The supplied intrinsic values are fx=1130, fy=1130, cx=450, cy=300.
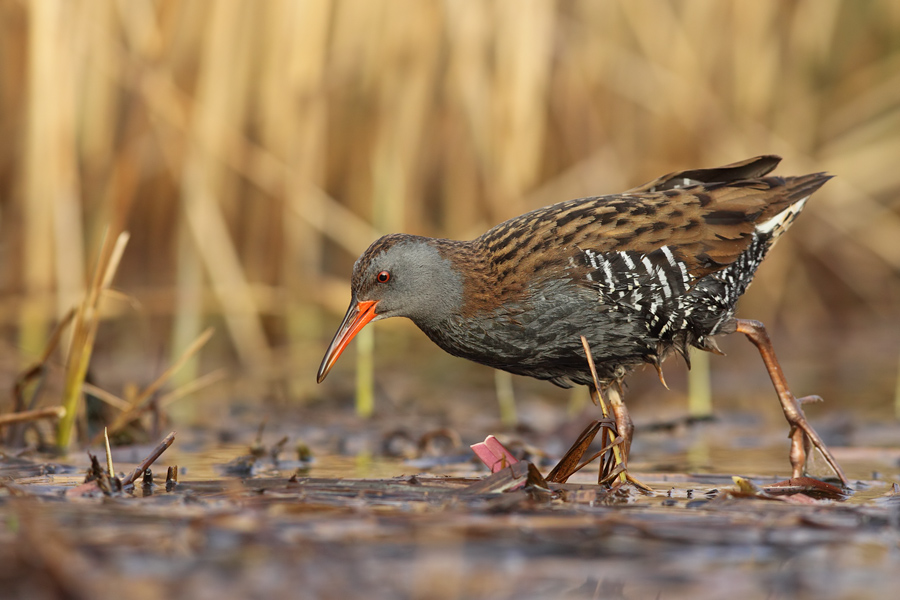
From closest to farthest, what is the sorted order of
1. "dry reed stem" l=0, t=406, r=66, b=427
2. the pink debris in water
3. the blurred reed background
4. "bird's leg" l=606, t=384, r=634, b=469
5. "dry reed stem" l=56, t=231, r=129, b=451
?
the pink debris in water, "dry reed stem" l=0, t=406, r=66, b=427, "bird's leg" l=606, t=384, r=634, b=469, "dry reed stem" l=56, t=231, r=129, b=451, the blurred reed background

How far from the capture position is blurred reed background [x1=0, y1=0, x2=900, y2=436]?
6527 mm

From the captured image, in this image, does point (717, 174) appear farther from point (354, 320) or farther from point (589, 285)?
point (354, 320)

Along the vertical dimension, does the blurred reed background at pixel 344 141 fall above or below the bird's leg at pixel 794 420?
above

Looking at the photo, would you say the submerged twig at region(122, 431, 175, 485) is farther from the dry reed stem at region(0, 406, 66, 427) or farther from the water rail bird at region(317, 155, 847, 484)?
the water rail bird at region(317, 155, 847, 484)

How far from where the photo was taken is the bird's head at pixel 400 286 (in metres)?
3.83

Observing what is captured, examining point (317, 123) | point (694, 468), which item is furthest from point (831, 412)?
point (317, 123)

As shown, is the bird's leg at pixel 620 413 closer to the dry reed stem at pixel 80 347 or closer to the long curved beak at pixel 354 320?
the long curved beak at pixel 354 320

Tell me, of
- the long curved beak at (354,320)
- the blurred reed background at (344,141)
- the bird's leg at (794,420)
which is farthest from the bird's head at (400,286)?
the blurred reed background at (344,141)

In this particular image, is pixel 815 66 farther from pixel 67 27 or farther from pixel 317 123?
pixel 67 27

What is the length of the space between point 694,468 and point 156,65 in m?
3.95

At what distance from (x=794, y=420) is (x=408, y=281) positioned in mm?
1437

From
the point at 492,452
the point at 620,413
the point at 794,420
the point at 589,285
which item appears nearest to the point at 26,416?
the point at 492,452

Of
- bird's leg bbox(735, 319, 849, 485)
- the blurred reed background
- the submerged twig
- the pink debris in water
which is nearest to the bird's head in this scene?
the pink debris in water

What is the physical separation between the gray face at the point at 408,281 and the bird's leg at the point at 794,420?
1094 mm
